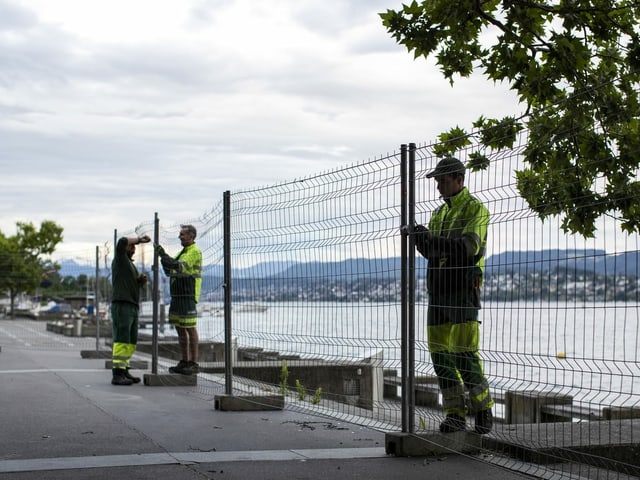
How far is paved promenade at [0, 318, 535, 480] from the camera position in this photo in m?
6.68

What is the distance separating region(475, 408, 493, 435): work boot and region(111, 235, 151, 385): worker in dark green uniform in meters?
7.52

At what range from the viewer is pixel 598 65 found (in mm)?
9883

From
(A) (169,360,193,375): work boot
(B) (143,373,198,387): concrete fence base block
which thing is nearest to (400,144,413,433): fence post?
(B) (143,373,198,387): concrete fence base block

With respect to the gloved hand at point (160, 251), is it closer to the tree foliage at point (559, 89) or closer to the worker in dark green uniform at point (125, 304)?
the worker in dark green uniform at point (125, 304)

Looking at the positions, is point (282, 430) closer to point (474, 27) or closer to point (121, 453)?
point (121, 453)

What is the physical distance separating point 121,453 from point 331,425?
234cm

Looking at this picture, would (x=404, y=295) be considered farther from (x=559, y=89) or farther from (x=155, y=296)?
(x=155, y=296)

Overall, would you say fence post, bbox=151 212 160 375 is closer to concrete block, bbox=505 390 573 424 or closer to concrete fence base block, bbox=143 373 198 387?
concrete fence base block, bbox=143 373 198 387

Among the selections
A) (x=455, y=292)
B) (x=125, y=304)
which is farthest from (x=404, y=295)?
(x=125, y=304)

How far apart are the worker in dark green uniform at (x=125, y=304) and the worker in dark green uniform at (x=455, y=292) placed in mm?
7419

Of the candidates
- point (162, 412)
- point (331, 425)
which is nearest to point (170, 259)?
point (162, 412)

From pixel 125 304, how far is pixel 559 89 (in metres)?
7.43

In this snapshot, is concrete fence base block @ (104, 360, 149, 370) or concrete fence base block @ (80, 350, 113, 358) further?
concrete fence base block @ (80, 350, 113, 358)

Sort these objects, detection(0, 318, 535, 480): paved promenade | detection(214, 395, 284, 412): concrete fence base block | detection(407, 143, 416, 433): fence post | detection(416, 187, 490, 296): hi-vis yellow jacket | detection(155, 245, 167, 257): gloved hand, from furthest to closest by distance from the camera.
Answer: detection(155, 245, 167, 257): gloved hand
detection(214, 395, 284, 412): concrete fence base block
detection(407, 143, 416, 433): fence post
detection(416, 187, 490, 296): hi-vis yellow jacket
detection(0, 318, 535, 480): paved promenade
